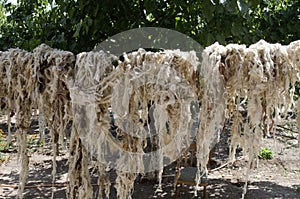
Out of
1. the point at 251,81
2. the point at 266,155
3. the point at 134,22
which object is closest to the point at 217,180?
the point at 266,155

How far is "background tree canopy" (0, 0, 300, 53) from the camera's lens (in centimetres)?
182

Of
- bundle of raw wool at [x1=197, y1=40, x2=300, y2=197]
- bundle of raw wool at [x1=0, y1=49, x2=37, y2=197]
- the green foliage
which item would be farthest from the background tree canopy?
the green foliage

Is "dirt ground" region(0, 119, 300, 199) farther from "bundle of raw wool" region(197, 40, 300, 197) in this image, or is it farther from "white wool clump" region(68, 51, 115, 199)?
"white wool clump" region(68, 51, 115, 199)

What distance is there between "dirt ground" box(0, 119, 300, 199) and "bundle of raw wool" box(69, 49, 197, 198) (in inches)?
65.0

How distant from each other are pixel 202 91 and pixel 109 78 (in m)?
0.29

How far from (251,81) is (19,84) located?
759 millimetres

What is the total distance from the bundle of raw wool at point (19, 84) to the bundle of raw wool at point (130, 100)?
164 mm

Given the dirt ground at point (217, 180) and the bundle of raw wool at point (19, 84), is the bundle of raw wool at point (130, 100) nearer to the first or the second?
the bundle of raw wool at point (19, 84)

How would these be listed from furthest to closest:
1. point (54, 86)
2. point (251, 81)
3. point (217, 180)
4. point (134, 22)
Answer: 1. point (217, 180)
2. point (134, 22)
3. point (54, 86)
4. point (251, 81)

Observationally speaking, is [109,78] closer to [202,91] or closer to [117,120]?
[117,120]

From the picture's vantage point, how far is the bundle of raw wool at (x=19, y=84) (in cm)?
109

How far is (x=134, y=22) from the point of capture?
81.1 inches

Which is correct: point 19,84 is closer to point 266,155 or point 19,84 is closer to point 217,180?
point 217,180

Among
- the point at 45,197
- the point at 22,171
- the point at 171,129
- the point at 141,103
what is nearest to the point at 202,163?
the point at 171,129
